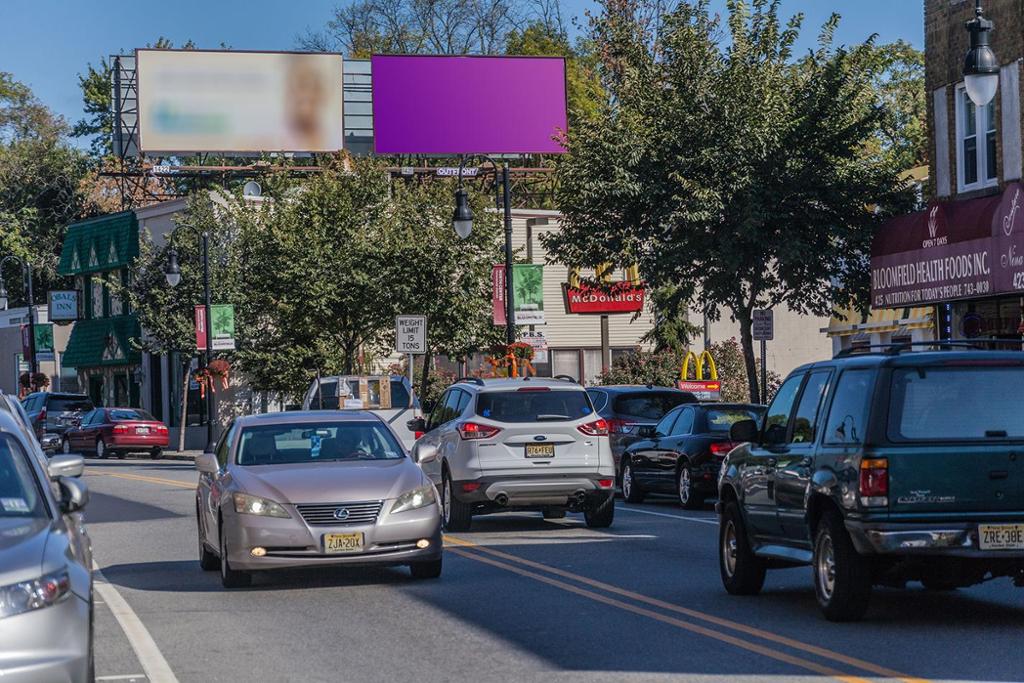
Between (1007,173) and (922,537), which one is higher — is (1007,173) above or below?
above

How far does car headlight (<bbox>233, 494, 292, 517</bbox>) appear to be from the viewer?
47.6 ft

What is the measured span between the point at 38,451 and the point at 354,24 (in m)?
84.6

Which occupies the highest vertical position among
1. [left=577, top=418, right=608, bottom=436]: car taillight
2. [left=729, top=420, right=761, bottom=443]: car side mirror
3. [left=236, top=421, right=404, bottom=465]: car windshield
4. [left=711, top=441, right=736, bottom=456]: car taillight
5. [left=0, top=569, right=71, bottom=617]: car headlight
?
[left=729, top=420, right=761, bottom=443]: car side mirror

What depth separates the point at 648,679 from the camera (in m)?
9.96

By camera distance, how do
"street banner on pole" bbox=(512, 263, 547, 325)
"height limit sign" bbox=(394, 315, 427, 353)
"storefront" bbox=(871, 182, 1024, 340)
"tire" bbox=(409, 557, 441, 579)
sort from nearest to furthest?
"tire" bbox=(409, 557, 441, 579) < "storefront" bbox=(871, 182, 1024, 340) < "height limit sign" bbox=(394, 315, 427, 353) < "street banner on pole" bbox=(512, 263, 547, 325)

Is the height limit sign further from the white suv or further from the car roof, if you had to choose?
the car roof

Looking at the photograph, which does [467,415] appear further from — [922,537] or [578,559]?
[922,537]

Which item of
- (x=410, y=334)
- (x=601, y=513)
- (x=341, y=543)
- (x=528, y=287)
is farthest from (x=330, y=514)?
(x=528, y=287)

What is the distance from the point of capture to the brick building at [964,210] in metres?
28.8

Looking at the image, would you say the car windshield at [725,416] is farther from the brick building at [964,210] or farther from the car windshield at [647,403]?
the brick building at [964,210]

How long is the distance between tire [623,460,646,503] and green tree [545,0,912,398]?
6.62 m

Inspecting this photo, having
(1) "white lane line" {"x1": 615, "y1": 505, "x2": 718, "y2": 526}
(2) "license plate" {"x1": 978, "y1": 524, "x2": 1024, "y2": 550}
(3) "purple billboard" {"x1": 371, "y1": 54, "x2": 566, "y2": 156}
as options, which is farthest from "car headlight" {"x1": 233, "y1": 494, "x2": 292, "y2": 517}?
(3) "purple billboard" {"x1": 371, "y1": 54, "x2": 566, "y2": 156}

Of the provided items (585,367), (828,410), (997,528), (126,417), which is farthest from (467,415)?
(585,367)

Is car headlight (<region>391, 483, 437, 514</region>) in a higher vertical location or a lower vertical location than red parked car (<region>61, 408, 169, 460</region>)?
higher
